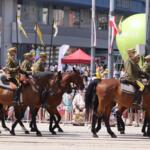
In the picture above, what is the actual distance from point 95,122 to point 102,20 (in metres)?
54.8

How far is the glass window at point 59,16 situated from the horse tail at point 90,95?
48780 mm

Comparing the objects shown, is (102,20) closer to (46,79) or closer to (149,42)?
(149,42)

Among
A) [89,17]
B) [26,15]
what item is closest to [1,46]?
[26,15]

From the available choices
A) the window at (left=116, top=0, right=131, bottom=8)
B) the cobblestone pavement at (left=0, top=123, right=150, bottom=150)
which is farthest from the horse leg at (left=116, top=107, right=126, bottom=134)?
the window at (left=116, top=0, right=131, bottom=8)

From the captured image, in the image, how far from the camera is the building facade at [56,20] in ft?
198

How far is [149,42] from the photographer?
74.7 ft

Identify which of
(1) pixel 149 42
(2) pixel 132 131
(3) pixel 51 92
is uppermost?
(1) pixel 149 42

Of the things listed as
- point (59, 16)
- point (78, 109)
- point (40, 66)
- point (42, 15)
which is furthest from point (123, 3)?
point (40, 66)

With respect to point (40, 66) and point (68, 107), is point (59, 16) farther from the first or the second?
point (40, 66)

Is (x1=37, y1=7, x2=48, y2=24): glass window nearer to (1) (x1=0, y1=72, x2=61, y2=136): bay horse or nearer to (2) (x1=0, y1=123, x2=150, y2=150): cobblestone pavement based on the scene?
(2) (x1=0, y1=123, x2=150, y2=150): cobblestone pavement

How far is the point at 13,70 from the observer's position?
1761 cm

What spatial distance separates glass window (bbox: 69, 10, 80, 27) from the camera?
69.0 m

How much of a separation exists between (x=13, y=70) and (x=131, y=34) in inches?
403

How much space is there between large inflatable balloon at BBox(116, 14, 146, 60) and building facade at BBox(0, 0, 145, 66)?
30.1m
